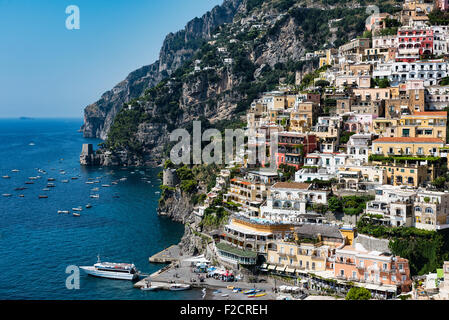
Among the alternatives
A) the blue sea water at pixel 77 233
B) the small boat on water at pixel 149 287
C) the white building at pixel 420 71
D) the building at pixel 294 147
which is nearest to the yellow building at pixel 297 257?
the blue sea water at pixel 77 233

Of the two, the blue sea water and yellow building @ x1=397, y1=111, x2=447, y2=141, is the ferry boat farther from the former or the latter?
yellow building @ x1=397, y1=111, x2=447, y2=141

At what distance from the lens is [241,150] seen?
1973 inches

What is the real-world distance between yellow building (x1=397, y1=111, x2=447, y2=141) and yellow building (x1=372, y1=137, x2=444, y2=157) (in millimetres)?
1264

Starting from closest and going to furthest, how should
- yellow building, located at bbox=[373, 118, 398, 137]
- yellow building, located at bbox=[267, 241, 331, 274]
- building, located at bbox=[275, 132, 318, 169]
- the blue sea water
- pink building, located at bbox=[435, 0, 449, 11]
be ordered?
1. yellow building, located at bbox=[267, 241, 331, 274]
2. the blue sea water
3. yellow building, located at bbox=[373, 118, 398, 137]
4. building, located at bbox=[275, 132, 318, 169]
5. pink building, located at bbox=[435, 0, 449, 11]

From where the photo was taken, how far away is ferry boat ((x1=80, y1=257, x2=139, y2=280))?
3606 centimetres

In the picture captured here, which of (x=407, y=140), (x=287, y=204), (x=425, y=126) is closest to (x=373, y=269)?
(x=287, y=204)

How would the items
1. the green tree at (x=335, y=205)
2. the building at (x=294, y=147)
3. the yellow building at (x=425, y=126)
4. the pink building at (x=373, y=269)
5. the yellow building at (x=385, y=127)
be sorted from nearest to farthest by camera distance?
1. the pink building at (x=373, y=269)
2. the green tree at (x=335, y=205)
3. the yellow building at (x=425, y=126)
4. the yellow building at (x=385, y=127)
5. the building at (x=294, y=147)

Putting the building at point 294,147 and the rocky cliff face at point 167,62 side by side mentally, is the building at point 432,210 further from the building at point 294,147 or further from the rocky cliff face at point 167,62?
the rocky cliff face at point 167,62

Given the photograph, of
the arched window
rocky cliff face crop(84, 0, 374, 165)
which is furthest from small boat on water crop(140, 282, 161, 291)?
rocky cliff face crop(84, 0, 374, 165)

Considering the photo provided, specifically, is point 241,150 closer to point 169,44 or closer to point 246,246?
point 246,246

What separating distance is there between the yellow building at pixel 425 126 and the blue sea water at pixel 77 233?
1903 cm

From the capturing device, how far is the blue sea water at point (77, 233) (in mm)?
34656

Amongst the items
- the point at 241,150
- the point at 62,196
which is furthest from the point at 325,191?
the point at 62,196

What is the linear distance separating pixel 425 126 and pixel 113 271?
24.7 m
